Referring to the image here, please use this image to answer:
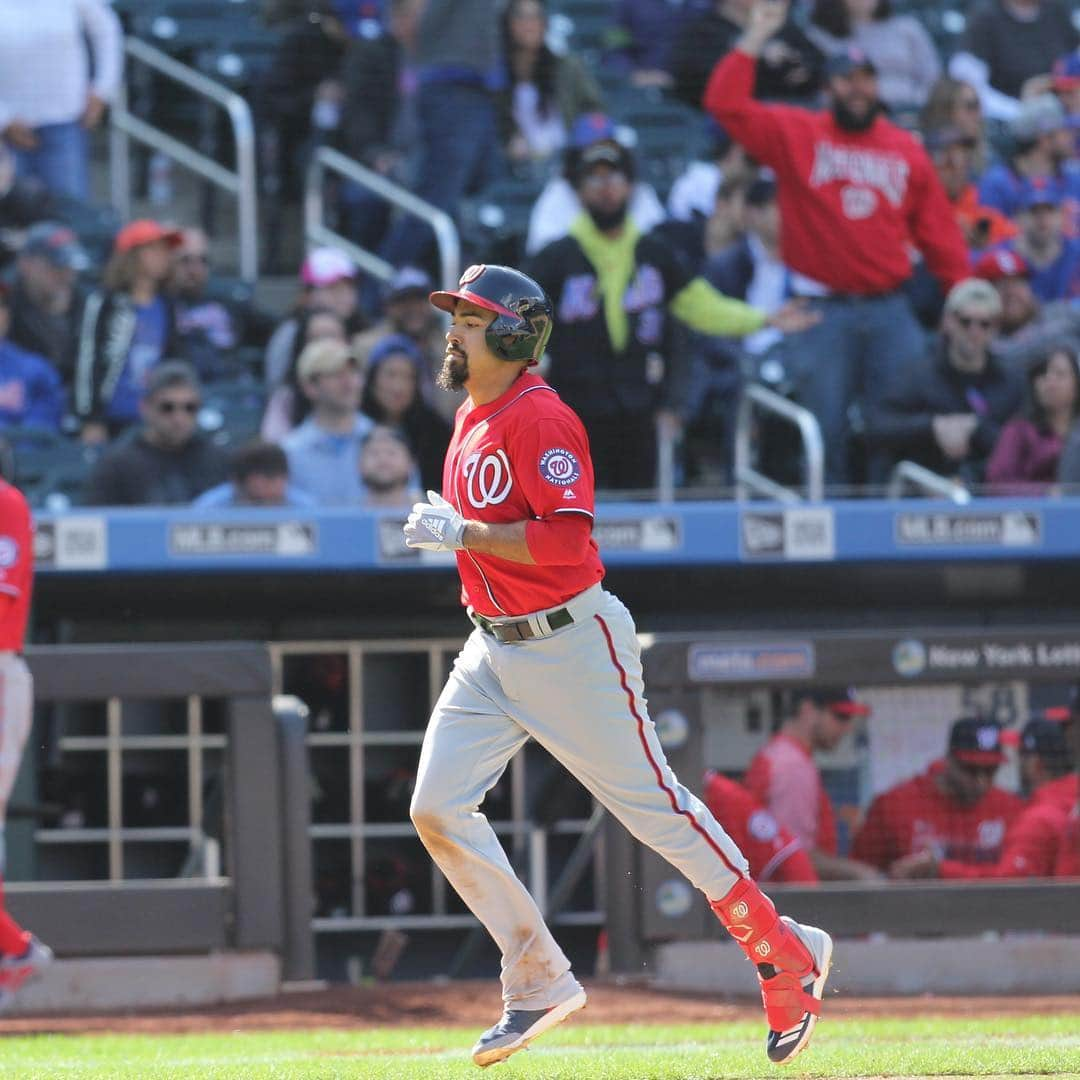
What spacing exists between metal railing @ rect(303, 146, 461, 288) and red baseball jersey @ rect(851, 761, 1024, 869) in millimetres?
3685

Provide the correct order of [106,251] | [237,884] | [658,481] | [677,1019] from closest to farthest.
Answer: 1. [677,1019]
2. [237,884]
3. [658,481]
4. [106,251]

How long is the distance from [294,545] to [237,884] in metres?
1.44

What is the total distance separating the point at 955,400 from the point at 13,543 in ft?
14.3

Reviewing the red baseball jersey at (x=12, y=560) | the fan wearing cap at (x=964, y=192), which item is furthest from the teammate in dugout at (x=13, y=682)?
the fan wearing cap at (x=964, y=192)

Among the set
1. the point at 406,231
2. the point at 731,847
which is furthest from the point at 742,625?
the point at 731,847

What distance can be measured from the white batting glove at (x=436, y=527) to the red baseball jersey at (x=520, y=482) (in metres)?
0.15

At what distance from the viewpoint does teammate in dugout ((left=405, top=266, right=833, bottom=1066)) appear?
4707 millimetres

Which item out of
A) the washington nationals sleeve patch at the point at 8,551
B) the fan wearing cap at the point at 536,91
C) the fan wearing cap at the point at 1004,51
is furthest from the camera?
the fan wearing cap at the point at 1004,51

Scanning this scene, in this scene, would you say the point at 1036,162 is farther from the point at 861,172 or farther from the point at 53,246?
the point at 53,246

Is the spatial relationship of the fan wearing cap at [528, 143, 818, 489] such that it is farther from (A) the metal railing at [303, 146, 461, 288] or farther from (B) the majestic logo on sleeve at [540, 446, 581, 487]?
(B) the majestic logo on sleeve at [540, 446, 581, 487]

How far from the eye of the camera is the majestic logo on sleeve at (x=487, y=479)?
4.68m

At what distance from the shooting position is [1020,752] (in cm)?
752

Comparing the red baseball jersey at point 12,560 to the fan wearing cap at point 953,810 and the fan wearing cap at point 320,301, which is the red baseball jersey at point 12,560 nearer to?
the fan wearing cap at point 320,301

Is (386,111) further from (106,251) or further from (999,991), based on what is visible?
(999,991)
